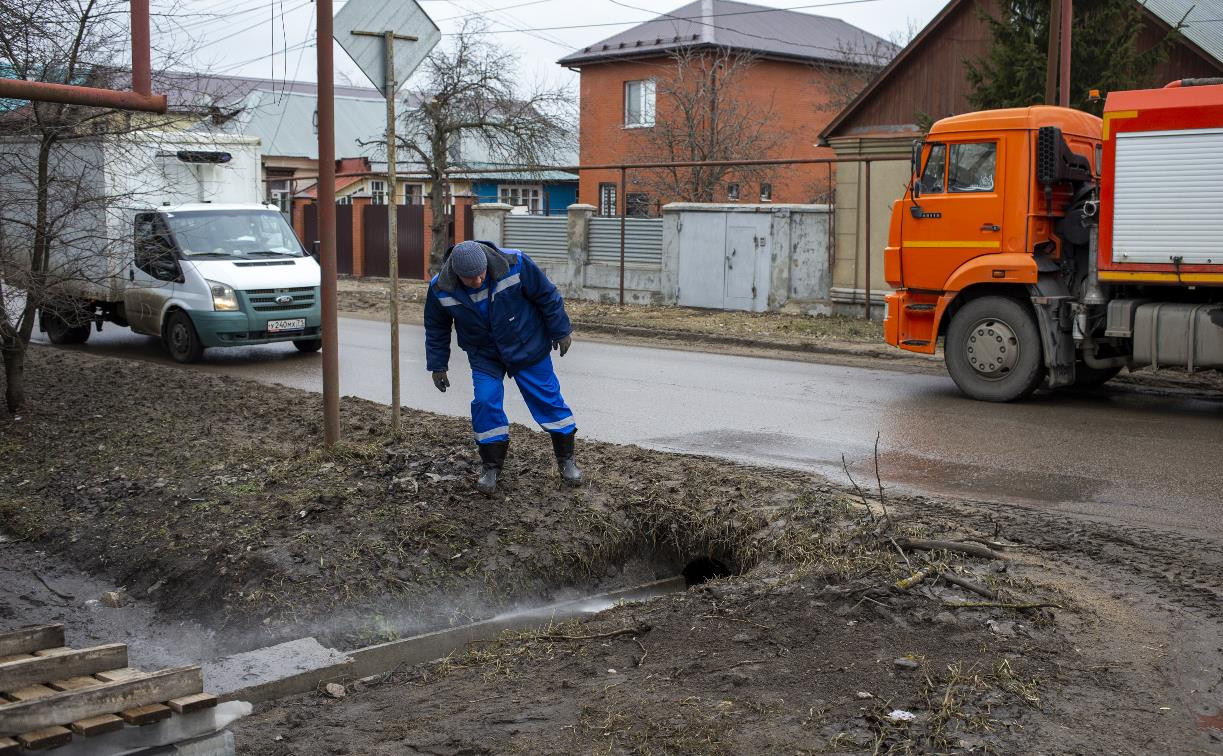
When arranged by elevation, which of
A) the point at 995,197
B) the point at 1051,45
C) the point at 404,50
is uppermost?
the point at 1051,45

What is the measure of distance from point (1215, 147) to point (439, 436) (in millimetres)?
6996

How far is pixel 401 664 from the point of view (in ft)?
17.2

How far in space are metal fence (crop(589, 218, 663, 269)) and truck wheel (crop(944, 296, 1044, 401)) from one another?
10.3 meters

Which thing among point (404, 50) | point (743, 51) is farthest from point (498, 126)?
point (404, 50)

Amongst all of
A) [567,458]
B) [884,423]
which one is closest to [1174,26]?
[884,423]

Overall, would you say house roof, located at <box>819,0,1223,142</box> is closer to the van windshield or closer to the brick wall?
the van windshield

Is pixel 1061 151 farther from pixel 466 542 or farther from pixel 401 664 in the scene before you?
pixel 401 664

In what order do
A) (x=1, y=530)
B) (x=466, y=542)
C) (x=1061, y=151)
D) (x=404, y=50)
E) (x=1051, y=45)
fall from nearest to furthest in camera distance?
(x=466, y=542) < (x=1, y=530) < (x=404, y=50) < (x=1061, y=151) < (x=1051, y=45)

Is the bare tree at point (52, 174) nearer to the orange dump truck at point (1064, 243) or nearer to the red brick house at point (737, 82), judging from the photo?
the orange dump truck at point (1064, 243)

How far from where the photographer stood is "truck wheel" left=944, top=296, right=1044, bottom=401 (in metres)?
11.3

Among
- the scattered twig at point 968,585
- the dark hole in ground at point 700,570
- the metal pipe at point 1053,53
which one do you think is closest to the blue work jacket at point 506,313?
the dark hole in ground at point 700,570

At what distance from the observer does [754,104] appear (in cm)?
3891

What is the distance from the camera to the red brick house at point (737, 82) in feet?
123

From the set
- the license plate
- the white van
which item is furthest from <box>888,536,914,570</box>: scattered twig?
the license plate
